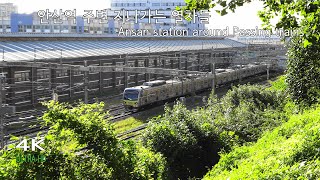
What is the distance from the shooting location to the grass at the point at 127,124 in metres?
23.9

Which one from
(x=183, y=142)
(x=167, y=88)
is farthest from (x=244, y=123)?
(x=167, y=88)

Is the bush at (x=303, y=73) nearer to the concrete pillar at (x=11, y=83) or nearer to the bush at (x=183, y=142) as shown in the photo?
the bush at (x=183, y=142)

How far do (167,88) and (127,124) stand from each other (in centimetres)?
664

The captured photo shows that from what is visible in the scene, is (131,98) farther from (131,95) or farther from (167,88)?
(167,88)

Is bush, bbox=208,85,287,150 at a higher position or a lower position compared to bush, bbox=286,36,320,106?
lower

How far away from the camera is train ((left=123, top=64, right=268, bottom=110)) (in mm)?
27625

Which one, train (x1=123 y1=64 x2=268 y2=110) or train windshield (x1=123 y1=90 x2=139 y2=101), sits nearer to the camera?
train windshield (x1=123 y1=90 x2=139 y2=101)

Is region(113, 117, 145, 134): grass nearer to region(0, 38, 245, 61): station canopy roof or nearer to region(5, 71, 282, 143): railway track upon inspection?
region(5, 71, 282, 143): railway track

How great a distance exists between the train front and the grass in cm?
131

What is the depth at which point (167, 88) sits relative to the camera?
1215 inches

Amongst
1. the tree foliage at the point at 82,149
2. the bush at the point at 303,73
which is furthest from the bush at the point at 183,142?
the tree foliage at the point at 82,149

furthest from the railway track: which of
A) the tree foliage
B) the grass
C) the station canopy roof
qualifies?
the tree foliage

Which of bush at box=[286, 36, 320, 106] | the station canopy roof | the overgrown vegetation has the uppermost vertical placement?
the station canopy roof

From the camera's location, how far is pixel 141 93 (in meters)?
27.6
